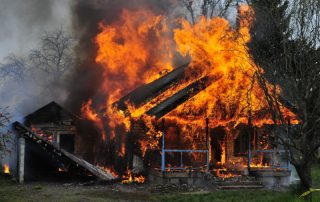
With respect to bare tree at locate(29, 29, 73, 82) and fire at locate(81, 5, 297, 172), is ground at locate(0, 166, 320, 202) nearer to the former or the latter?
fire at locate(81, 5, 297, 172)

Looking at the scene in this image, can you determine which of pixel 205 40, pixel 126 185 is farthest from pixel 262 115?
pixel 126 185

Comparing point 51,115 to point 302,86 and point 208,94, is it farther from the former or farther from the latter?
point 302,86

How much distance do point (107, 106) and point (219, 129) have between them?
6.10 m

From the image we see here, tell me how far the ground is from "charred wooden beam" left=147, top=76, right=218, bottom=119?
297cm

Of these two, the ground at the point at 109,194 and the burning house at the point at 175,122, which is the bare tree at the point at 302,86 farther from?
the ground at the point at 109,194

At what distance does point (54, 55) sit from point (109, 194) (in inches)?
1365

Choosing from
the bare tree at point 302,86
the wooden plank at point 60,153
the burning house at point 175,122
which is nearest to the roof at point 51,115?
the burning house at point 175,122

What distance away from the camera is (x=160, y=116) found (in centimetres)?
1514

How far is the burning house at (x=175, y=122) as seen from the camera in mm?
16438

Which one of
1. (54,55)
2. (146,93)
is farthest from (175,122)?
(54,55)

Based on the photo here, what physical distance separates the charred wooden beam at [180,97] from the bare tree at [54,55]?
3091 cm

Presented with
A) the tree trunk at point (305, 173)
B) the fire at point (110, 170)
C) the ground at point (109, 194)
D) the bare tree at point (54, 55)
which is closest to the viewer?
the tree trunk at point (305, 173)

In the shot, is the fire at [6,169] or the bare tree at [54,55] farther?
the bare tree at [54,55]

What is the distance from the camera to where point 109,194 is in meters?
14.0
